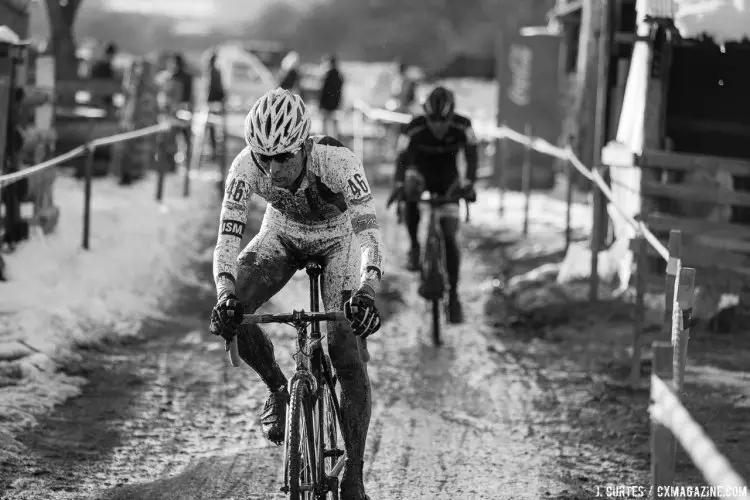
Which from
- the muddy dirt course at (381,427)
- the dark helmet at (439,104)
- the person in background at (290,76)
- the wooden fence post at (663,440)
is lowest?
the muddy dirt course at (381,427)

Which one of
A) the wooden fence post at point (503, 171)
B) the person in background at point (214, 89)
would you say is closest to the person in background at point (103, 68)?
the person in background at point (214, 89)

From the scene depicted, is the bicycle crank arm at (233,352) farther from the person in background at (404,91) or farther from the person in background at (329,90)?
the person in background at (404,91)

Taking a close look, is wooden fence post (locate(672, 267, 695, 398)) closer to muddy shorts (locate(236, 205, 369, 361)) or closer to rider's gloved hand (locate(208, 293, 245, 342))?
muddy shorts (locate(236, 205, 369, 361))

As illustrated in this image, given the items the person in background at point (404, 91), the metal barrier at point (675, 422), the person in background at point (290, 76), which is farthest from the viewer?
the person in background at point (404, 91)

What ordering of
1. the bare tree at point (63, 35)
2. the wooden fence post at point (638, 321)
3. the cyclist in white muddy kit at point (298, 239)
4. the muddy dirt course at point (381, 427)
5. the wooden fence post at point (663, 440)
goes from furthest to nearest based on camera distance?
the bare tree at point (63, 35), the wooden fence post at point (638, 321), the muddy dirt course at point (381, 427), the cyclist in white muddy kit at point (298, 239), the wooden fence post at point (663, 440)

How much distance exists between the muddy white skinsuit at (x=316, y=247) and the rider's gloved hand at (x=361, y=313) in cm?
28

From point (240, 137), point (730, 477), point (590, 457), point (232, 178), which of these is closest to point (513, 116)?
point (240, 137)

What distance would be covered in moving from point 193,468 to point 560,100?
17164 mm

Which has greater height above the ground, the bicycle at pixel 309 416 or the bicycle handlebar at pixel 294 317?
the bicycle handlebar at pixel 294 317

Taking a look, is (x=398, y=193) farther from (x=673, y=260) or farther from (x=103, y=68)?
(x=103, y=68)

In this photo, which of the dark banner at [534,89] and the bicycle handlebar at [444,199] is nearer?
the bicycle handlebar at [444,199]

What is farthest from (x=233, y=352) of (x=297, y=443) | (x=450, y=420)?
(x=450, y=420)

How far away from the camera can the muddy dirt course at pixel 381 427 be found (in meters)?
6.59

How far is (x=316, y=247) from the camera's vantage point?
603 cm
